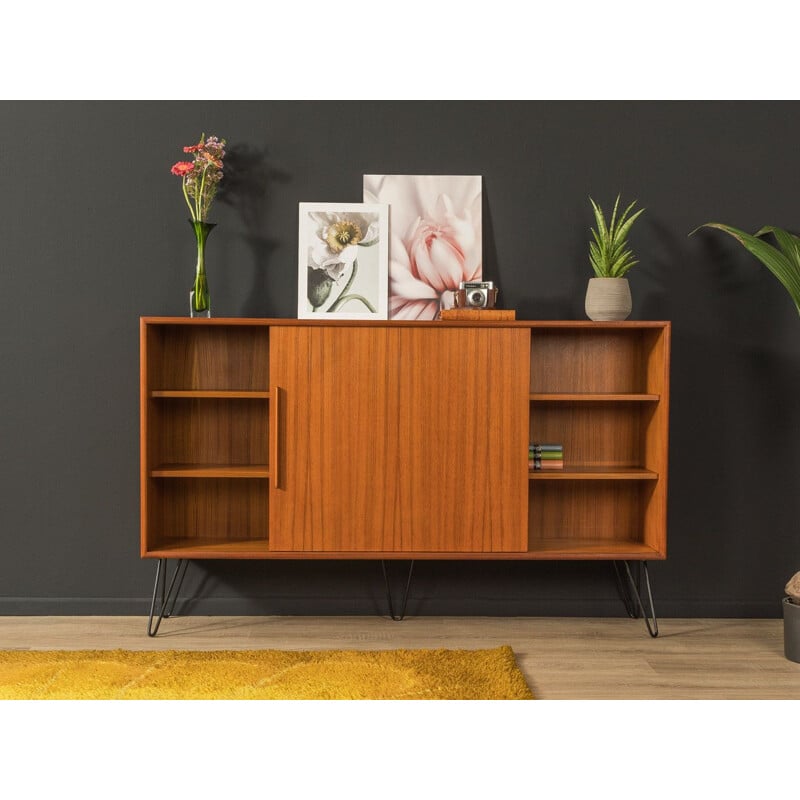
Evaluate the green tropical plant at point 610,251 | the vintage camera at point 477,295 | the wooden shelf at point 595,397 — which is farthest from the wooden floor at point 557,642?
the green tropical plant at point 610,251

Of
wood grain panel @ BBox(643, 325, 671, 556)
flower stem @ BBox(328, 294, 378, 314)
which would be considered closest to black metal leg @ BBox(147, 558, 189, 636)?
flower stem @ BBox(328, 294, 378, 314)

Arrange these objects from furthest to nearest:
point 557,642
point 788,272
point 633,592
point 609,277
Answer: point 633,592
point 609,277
point 557,642
point 788,272

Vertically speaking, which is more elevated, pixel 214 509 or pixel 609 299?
pixel 609 299

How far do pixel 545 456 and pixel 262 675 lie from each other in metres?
1.53

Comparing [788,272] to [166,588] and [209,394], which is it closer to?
[209,394]

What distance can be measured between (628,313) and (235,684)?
87.2 inches

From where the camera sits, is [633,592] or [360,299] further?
[633,592]

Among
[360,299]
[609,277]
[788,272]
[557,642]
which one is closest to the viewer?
[788,272]

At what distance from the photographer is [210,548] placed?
3850 mm

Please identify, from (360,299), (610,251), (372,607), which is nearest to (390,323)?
(360,299)

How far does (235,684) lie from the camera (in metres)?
3.21

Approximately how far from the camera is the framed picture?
405 centimetres

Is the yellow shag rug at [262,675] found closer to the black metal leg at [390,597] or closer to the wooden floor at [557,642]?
the wooden floor at [557,642]

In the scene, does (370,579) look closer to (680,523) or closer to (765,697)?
(680,523)
